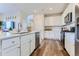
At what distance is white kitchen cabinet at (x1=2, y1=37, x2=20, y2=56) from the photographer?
1.43 m

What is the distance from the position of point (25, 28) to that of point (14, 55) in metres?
1.62

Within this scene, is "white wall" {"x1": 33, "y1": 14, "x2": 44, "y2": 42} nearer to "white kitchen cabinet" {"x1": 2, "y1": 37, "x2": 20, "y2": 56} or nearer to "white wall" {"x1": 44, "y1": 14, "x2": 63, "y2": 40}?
"white wall" {"x1": 44, "y1": 14, "x2": 63, "y2": 40}

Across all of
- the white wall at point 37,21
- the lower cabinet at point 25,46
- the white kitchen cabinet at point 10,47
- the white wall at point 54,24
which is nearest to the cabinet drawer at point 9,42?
the white kitchen cabinet at point 10,47

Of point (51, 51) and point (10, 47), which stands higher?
point (10, 47)

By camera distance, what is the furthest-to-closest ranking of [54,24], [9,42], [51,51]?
[54,24]
[51,51]
[9,42]

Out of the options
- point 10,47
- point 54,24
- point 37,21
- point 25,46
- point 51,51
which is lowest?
point 51,51

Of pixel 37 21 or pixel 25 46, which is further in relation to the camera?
pixel 37 21

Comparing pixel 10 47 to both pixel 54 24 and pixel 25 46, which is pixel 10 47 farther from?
pixel 54 24

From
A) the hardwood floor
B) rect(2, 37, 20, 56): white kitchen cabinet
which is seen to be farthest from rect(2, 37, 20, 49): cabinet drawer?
the hardwood floor

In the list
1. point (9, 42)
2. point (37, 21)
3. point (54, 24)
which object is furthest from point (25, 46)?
point (54, 24)

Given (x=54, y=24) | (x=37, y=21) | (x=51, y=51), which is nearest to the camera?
(x=51, y=51)

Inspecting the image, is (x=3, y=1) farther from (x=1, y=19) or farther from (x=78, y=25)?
(x=78, y=25)

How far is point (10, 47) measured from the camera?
1570 mm

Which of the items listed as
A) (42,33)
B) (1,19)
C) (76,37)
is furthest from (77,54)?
(42,33)
